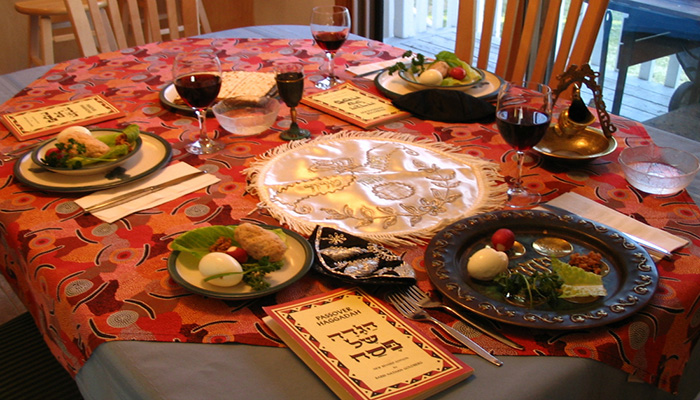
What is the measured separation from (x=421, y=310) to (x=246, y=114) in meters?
0.67

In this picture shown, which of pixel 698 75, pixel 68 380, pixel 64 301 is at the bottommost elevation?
pixel 68 380

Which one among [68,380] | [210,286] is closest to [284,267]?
[210,286]

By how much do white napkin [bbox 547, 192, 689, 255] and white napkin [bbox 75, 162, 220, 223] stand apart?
58cm

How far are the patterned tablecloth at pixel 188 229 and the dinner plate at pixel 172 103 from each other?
2 centimetres

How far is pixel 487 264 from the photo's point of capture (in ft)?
2.43

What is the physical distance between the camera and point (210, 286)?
742mm

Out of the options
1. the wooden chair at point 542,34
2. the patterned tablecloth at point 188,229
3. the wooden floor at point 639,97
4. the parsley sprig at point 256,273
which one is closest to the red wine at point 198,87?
the patterned tablecloth at point 188,229

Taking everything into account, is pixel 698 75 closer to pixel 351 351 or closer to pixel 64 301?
pixel 351 351

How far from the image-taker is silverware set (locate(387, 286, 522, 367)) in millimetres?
658

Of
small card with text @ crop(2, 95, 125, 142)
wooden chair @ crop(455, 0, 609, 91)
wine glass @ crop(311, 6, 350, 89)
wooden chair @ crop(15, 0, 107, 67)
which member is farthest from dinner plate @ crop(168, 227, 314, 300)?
wooden chair @ crop(15, 0, 107, 67)

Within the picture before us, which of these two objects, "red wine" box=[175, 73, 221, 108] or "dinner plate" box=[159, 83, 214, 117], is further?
"dinner plate" box=[159, 83, 214, 117]

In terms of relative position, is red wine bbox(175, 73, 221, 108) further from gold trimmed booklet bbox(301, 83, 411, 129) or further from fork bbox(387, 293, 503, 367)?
fork bbox(387, 293, 503, 367)

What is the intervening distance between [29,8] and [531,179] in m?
2.61

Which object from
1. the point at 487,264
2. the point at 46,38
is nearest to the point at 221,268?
the point at 487,264
